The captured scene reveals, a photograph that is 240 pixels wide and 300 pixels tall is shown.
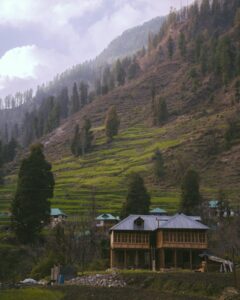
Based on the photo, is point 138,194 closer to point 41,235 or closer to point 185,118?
point 41,235

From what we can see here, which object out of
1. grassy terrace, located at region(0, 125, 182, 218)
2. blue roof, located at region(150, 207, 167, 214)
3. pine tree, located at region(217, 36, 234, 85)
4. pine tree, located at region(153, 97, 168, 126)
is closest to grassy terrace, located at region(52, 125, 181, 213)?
grassy terrace, located at region(0, 125, 182, 218)

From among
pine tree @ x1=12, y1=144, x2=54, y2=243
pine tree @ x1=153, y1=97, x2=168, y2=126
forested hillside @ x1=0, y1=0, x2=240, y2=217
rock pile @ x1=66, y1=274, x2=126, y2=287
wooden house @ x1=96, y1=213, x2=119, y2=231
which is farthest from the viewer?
pine tree @ x1=153, y1=97, x2=168, y2=126

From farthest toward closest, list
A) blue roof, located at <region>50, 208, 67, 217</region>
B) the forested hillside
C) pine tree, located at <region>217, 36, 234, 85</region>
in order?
pine tree, located at <region>217, 36, 234, 85</region>
the forested hillside
blue roof, located at <region>50, 208, 67, 217</region>

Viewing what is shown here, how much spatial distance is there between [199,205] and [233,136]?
39693 mm

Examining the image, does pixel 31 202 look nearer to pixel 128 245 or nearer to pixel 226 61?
pixel 128 245

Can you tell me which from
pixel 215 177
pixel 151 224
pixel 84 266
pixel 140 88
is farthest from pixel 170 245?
pixel 140 88

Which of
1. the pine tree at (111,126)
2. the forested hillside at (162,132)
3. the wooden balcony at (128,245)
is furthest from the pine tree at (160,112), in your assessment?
the wooden balcony at (128,245)

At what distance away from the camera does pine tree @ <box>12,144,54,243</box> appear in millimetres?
61125

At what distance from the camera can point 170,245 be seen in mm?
56875

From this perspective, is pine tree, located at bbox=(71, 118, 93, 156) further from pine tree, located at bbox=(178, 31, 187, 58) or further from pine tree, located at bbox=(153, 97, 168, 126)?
pine tree, located at bbox=(178, 31, 187, 58)

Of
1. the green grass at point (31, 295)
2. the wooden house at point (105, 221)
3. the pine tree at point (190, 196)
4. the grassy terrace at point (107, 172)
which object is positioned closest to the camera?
the green grass at point (31, 295)

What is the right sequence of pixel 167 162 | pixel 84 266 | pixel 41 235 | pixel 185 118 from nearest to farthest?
1. pixel 84 266
2. pixel 41 235
3. pixel 167 162
4. pixel 185 118

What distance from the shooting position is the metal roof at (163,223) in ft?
187

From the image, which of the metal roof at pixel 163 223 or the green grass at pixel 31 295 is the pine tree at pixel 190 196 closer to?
the metal roof at pixel 163 223
